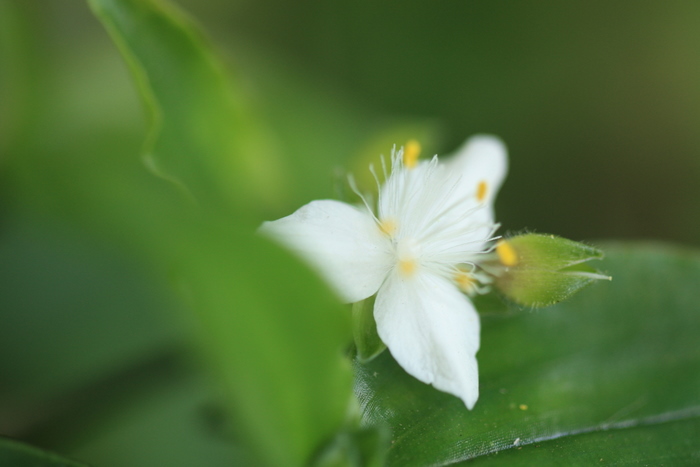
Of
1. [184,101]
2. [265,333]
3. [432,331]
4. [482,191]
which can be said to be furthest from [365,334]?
[184,101]

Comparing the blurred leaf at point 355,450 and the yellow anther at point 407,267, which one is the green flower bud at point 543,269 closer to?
the yellow anther at point 407,267

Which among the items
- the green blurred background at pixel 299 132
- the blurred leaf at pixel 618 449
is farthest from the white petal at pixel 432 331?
the green blurred background at pixel 299 132

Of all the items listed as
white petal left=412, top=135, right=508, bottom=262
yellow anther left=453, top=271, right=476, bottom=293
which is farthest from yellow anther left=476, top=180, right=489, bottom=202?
yellow anther left=453, top=271, right=476, bottom=293

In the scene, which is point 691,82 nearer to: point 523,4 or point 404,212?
point 523,4

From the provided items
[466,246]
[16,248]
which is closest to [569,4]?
[466,246]

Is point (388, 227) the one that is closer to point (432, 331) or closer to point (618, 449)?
point (432, 331)

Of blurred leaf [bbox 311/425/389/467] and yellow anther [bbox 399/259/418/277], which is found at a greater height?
yellow anther [bbox 399/259/418/277]

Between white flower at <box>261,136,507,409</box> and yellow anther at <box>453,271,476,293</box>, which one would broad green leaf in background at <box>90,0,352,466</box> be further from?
yellow anther at <box>453,271,476,293</box>
